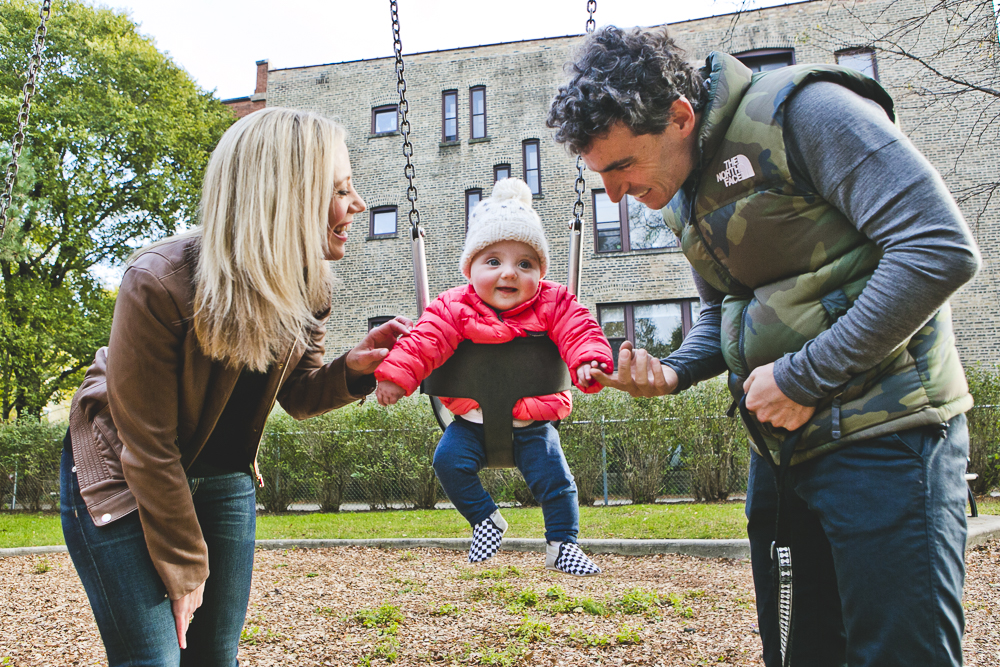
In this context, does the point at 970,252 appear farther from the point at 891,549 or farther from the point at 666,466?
the point at 666,466

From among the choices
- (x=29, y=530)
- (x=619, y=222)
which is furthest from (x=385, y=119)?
(x=29, y=530)

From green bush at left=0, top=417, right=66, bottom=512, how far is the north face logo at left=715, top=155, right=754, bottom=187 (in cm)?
1264

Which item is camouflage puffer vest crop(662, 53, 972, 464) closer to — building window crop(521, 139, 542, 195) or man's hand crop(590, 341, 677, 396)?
man's hand crop(590, 341, 677, 396)

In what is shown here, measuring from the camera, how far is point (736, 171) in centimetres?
149

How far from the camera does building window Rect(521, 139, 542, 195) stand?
51.9 feet

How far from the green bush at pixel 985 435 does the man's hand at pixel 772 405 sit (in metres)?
9.02

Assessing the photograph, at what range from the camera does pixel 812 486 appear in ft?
4.80

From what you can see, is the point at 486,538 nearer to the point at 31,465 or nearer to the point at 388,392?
the point at 388,392

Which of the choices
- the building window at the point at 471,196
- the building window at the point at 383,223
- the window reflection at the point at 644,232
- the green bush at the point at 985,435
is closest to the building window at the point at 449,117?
the building window at the point at 471,196

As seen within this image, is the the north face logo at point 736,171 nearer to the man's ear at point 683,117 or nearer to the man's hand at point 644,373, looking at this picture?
the man's ear at point 683,117

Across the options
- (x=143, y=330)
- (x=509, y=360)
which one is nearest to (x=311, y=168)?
(x=143, y=330)

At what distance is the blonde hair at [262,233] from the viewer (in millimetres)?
1664

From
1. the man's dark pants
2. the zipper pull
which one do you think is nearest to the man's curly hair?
the zipper pull

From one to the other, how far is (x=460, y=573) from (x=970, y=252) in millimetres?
4319
